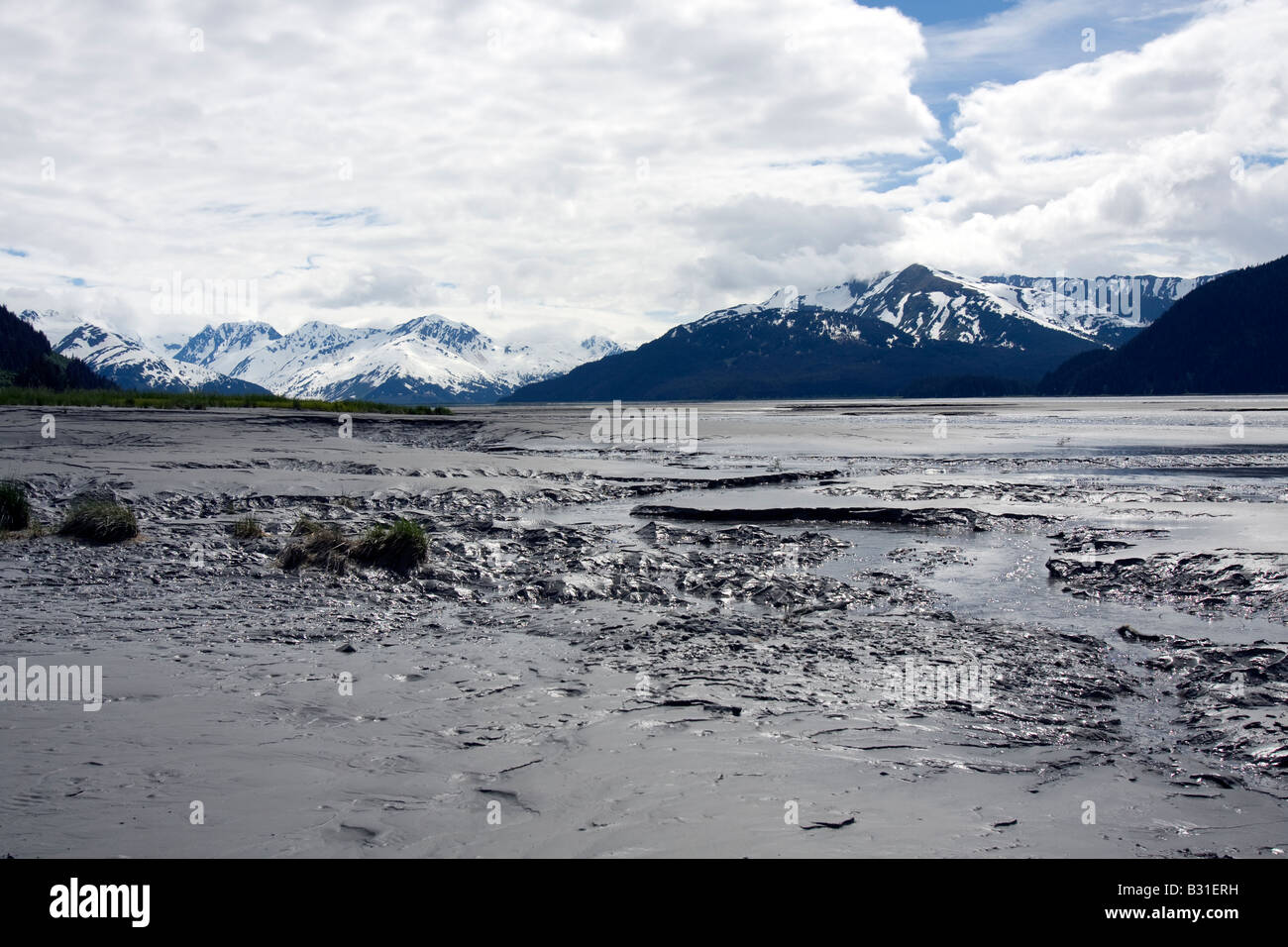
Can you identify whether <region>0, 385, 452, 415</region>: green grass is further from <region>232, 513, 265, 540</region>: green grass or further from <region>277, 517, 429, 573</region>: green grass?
<region>277, 517, 429, 573</region>: green grass

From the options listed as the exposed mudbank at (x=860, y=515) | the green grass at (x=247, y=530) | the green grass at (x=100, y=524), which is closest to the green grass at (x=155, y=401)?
the green grass at (x=100, y=524)

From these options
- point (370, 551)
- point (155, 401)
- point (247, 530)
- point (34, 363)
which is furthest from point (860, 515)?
point (34, 363)

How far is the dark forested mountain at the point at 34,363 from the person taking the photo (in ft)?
305

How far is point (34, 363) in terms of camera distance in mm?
92000

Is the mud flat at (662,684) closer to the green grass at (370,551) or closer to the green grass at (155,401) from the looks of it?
the green grass at (370,551)

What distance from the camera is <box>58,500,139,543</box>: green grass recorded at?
1442cm

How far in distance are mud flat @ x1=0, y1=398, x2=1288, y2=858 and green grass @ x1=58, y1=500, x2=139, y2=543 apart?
1.23 ft

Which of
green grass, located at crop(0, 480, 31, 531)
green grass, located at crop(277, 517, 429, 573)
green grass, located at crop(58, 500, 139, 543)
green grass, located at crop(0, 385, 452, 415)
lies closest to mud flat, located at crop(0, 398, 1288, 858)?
green grass, located at crop(277, 517, 429, 573)

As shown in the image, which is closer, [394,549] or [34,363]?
[394,549]

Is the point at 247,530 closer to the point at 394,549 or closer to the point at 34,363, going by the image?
the point at 394,549

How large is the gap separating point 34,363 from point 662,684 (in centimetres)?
10644

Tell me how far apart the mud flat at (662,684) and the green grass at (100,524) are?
0.37 m
